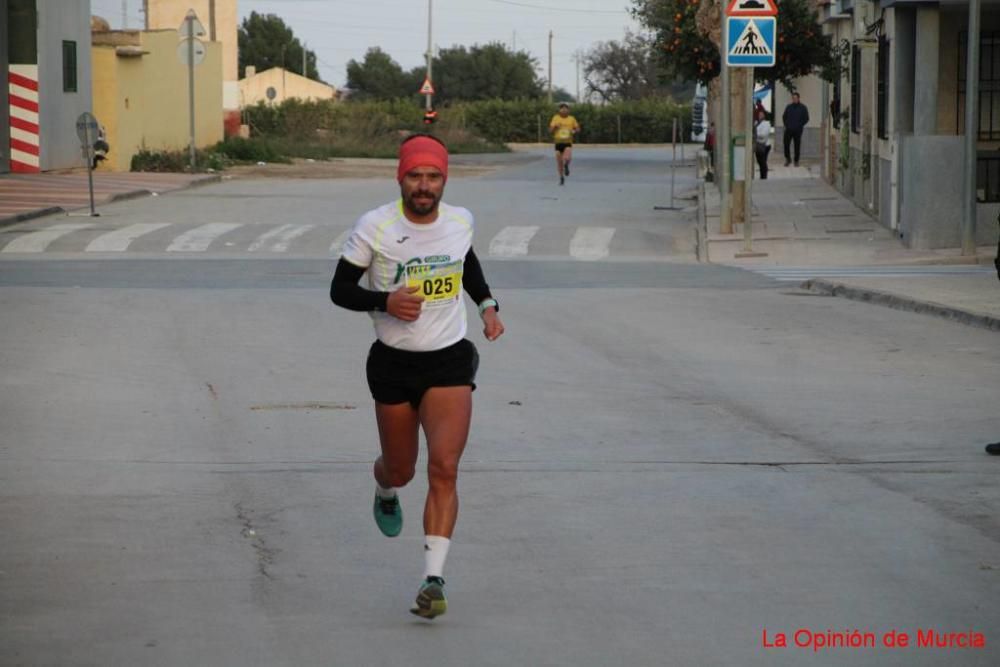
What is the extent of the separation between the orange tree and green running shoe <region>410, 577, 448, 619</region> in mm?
26755

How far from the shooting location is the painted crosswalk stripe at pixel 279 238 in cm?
2442

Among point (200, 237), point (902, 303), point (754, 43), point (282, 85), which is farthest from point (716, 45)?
point (282, 85)

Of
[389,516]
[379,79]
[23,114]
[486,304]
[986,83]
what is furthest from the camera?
[379,79]

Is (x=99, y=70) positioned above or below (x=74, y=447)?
above

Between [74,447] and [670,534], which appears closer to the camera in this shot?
[670,534]

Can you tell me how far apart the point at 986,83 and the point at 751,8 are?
11.1 feet

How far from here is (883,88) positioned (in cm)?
2758

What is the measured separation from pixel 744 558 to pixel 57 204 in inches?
967

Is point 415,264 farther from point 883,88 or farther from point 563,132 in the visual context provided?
point 563,132

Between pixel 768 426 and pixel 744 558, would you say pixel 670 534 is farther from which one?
pixel 768 426

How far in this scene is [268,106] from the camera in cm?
6619

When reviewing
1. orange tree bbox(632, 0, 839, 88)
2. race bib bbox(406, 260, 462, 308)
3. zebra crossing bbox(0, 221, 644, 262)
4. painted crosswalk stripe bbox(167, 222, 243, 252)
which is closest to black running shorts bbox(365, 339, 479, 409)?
race bib bbox(406, 260, 462, 308)

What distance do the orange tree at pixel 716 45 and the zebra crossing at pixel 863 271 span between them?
10.9m

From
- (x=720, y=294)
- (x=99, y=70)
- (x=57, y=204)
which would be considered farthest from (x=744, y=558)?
(x=99, y=70)
